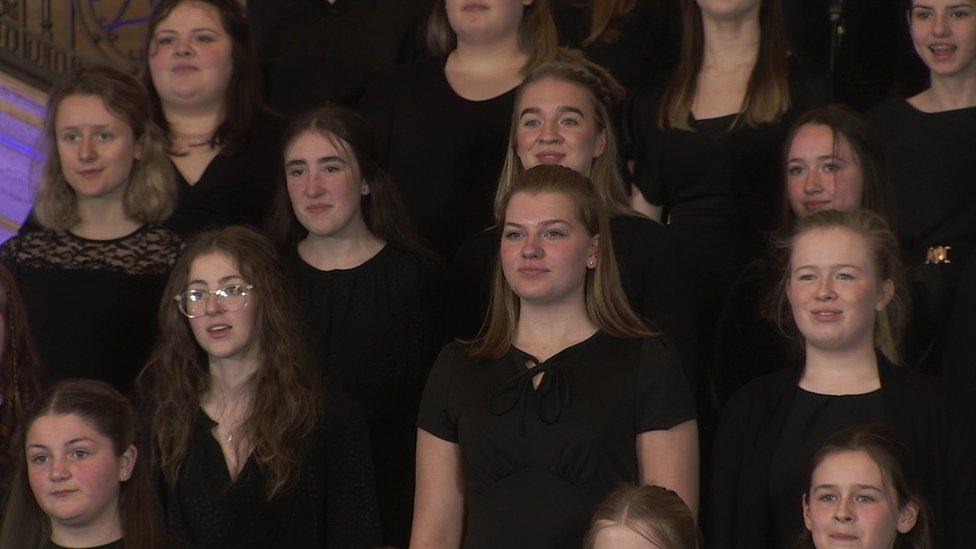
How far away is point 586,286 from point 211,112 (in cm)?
147

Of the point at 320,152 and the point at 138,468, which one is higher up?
the point at 320,152

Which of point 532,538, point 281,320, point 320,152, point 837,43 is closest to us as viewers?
point 532,538

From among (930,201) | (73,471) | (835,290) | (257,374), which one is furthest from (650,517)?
(930,201)

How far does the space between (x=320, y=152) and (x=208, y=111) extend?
0.55m

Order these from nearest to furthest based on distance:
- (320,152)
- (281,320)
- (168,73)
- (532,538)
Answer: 1. (532,538)
2. (281,320)
3. (320,152)
4. (168,73)

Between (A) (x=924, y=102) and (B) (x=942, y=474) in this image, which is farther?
(A) (x=924, y=102)

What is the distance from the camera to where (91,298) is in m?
4.21

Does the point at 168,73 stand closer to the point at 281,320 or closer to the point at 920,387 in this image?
the point at 281,320

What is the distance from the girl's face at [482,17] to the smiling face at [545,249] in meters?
1.04

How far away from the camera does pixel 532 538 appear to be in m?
3.45

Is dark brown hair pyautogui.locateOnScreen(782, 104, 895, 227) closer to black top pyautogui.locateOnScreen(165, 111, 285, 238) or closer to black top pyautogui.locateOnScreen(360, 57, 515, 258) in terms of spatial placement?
black top pyautogui.locateOnScreen(360, 57, 515, 258)

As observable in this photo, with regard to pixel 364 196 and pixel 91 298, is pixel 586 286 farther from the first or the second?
pixel 91 298

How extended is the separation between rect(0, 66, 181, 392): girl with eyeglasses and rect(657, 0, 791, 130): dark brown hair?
1.35 m

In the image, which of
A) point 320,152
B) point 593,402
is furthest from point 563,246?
point 320,152
